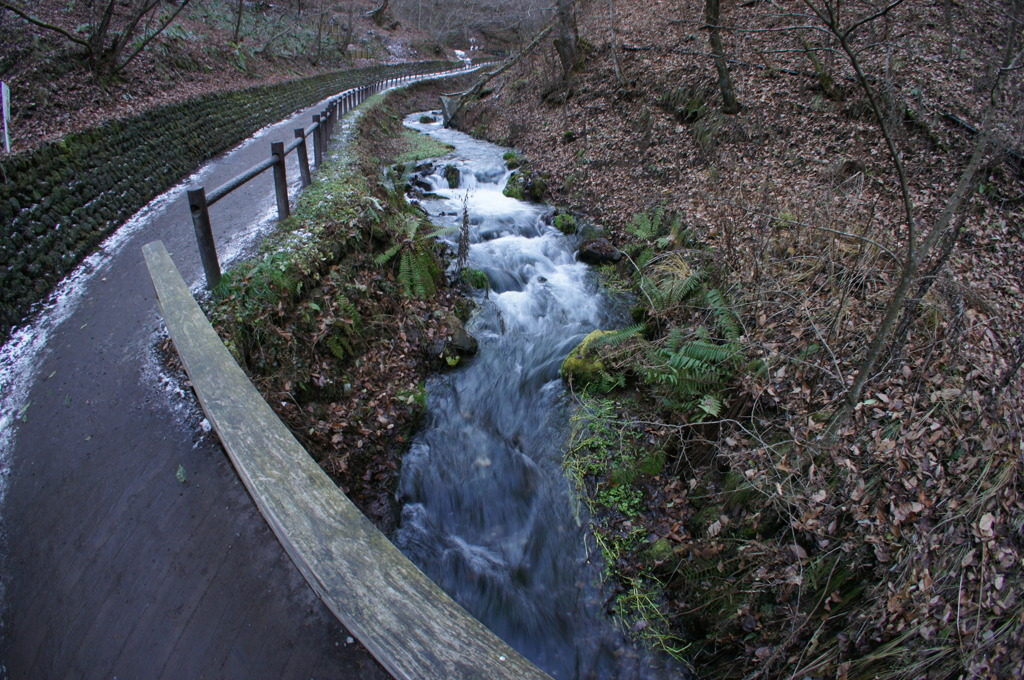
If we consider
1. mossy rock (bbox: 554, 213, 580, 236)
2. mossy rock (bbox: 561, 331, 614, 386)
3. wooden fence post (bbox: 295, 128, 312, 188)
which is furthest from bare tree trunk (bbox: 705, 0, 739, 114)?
wooden fence post (bbox: 295, 128, 312, 188)

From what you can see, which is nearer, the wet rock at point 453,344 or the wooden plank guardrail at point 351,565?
the wooden plank guardrail at point 351,565

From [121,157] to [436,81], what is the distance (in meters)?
26.7

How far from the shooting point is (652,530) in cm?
475

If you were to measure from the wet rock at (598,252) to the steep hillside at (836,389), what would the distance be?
1.26 ft

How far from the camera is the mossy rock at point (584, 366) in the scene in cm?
638

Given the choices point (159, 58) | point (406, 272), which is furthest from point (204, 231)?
point (159, 58)

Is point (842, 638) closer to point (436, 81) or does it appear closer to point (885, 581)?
point (885, 581)

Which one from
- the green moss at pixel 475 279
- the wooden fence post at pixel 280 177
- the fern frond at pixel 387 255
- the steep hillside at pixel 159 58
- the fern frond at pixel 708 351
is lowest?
the green moss at pixel 475 279

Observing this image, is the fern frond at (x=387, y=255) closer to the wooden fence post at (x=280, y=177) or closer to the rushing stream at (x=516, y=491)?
the wooden fence post at (x=280, y=177)

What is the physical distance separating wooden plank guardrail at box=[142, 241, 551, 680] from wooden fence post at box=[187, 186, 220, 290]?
268cm

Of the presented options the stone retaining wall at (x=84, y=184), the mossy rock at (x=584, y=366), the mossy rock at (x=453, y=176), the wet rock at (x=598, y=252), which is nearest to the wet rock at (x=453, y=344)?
the mossy rock at (x=584, y=366)

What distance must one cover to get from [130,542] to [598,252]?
8.25 m

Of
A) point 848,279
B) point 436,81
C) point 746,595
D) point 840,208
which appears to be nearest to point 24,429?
point 746,595

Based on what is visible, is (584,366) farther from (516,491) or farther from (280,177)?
(280,177)
